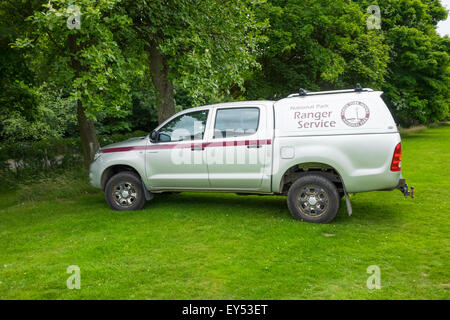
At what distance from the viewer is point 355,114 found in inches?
270

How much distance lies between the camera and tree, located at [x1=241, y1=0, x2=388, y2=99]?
1952cm

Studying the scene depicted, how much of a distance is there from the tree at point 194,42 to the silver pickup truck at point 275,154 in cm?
225

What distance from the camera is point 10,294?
4.71m

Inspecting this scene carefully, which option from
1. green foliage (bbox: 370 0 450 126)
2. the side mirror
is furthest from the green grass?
green foliage (bbox: 370 0 450 126)

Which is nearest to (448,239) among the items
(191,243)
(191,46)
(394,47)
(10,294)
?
(191,243)

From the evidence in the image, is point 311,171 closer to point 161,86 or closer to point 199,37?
point 199,37

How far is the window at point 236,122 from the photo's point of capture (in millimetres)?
7664

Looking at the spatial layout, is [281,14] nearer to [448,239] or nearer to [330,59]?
[330,59]

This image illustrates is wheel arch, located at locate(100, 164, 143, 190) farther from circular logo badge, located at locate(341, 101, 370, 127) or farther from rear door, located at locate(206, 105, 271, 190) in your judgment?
circular logo badge, located at locate(341, 101, 370, 127)

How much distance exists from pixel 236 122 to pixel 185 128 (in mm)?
1100

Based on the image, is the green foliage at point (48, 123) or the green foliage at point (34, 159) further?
the green foliage at point (48, 123)

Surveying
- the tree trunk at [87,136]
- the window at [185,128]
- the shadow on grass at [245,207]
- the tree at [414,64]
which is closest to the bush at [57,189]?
the shadow on grass at [245,207]

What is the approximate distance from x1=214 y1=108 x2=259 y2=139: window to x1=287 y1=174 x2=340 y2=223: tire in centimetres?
135
